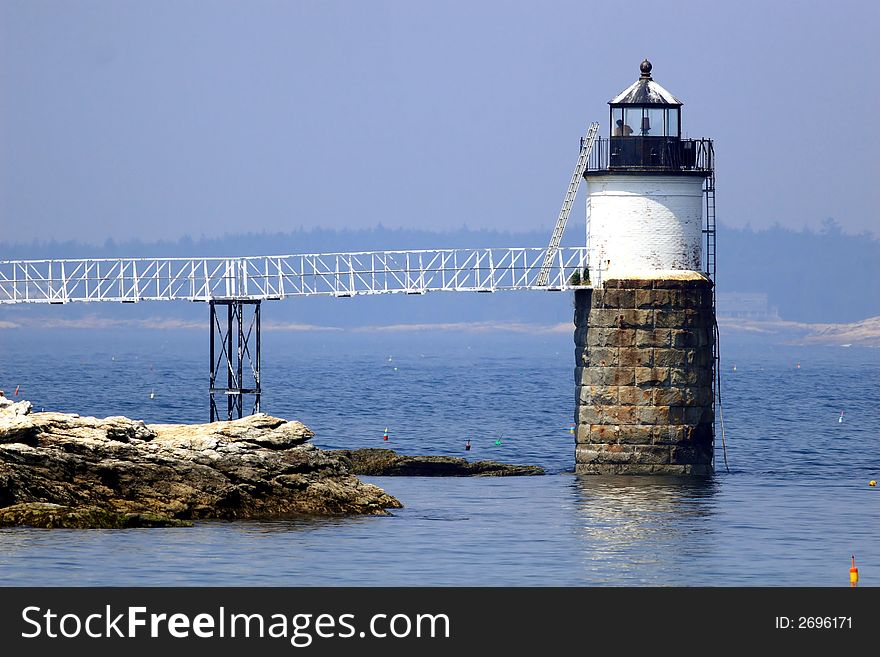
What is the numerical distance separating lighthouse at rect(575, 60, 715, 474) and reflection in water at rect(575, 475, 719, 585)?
3.79 feet

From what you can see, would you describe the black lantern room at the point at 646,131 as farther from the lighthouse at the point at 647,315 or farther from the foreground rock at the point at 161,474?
the foreground rock at the point at 161,474

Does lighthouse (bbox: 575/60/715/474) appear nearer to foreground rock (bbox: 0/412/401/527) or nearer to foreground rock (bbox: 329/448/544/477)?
foreground rock (bbox: 329/448/544/477)

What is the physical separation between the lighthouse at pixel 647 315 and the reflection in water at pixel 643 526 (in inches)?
45.4

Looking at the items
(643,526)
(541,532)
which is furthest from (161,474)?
(643,526)

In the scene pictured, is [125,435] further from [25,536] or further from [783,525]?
[783,525]

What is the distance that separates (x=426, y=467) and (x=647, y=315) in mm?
8948

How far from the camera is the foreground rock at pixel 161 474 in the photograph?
150 feet

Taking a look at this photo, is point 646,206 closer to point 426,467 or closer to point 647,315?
point 647,315

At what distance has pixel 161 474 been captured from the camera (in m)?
47.2

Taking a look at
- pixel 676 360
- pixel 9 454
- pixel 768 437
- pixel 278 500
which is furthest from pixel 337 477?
pixel 768 437

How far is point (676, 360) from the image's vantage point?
58.1 meters

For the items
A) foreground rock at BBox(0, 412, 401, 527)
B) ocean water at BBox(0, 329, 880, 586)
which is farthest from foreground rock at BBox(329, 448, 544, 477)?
foreground rock at BBox(0, 412, 401, 527)

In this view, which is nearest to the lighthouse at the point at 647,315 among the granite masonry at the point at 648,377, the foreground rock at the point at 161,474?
the granite masonry at the point at 648,377
